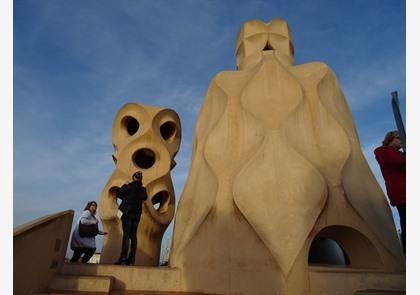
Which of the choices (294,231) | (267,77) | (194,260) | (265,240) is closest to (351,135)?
(267,77)

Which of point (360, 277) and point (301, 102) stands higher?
point (301, 102)

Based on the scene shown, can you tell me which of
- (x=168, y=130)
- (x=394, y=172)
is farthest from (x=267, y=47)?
(x=394, y=172)

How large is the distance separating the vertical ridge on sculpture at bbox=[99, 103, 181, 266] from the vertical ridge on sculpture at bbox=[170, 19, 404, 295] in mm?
5236

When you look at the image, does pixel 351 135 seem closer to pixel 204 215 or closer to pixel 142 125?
pixel 204 215

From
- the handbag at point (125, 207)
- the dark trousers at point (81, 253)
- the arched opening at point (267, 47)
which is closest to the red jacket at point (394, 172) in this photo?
the handbag at point (125, 207)

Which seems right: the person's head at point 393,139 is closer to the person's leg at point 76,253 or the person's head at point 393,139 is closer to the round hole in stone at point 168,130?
the person's leg at point 76,253

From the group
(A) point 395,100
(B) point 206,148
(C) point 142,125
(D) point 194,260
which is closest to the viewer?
(A) point 395,100

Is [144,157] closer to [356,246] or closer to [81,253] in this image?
[81,253]

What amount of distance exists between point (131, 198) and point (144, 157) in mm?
8168

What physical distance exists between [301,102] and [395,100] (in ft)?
13.7

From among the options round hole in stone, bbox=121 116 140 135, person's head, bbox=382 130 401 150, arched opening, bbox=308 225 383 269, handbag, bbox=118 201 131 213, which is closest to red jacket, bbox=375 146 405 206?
person's head, bbox=382 130 401 150

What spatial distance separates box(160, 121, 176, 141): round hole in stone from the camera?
13.4 m

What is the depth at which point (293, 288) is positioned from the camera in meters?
4.62

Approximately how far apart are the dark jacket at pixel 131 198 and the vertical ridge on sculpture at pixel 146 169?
6.14 meters
